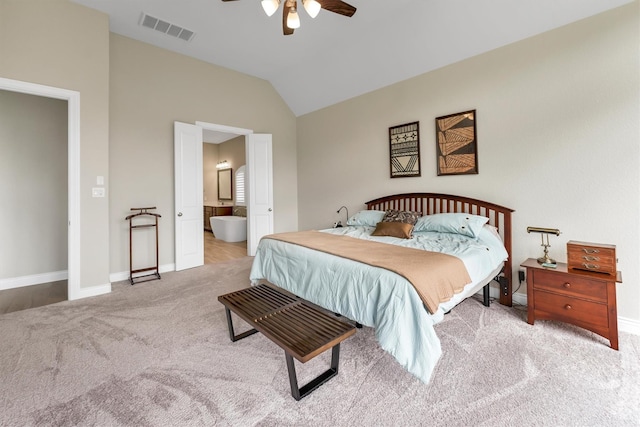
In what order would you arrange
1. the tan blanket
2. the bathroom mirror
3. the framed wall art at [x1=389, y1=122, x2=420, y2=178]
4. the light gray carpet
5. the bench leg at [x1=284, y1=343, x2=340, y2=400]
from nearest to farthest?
the light gray carpet
the bench leg at [x1=284, y1=343, x2=340, y2=400]
the tan blanket
the framed wall art at [x1=389, y1=122, x2=420, y2=178]
the bathroom mirror

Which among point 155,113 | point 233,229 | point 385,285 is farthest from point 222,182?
point 385,285

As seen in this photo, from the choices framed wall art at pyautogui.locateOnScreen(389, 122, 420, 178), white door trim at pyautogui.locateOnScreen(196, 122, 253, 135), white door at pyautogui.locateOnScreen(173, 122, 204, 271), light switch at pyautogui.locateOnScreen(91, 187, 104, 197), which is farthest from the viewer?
white door trim at pyautogui.locateOnScreen(196, 122, 253, 135)

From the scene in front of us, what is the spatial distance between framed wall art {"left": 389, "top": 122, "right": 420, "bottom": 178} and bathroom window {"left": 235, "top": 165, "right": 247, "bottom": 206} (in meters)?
5.15

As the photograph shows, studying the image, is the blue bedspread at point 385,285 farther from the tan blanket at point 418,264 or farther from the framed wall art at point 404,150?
the framed wall art at point 404,150

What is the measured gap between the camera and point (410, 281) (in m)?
1.79

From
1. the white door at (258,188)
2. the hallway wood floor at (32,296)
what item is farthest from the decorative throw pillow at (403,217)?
the hallway wood floor at (32,296)

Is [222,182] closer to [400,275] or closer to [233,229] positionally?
[233,229]

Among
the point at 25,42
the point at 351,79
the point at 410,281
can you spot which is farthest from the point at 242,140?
the point at 410,281

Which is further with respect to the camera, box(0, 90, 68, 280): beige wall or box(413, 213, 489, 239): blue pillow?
box(0, 90, 68, 280): beige wall

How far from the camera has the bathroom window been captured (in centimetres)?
812

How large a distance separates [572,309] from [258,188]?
4.69 metres

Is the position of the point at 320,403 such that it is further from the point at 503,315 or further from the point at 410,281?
the point at 503,315

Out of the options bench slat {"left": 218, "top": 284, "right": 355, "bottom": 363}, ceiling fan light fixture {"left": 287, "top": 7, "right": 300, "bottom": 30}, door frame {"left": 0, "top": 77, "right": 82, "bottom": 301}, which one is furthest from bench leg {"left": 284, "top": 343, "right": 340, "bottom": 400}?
door frame {"left": 0, "top": 77, "right": 82, "bottom": 301}

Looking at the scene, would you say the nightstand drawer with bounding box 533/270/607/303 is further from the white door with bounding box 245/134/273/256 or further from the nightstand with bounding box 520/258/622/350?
the white door with bounding box 245/134/273/256
